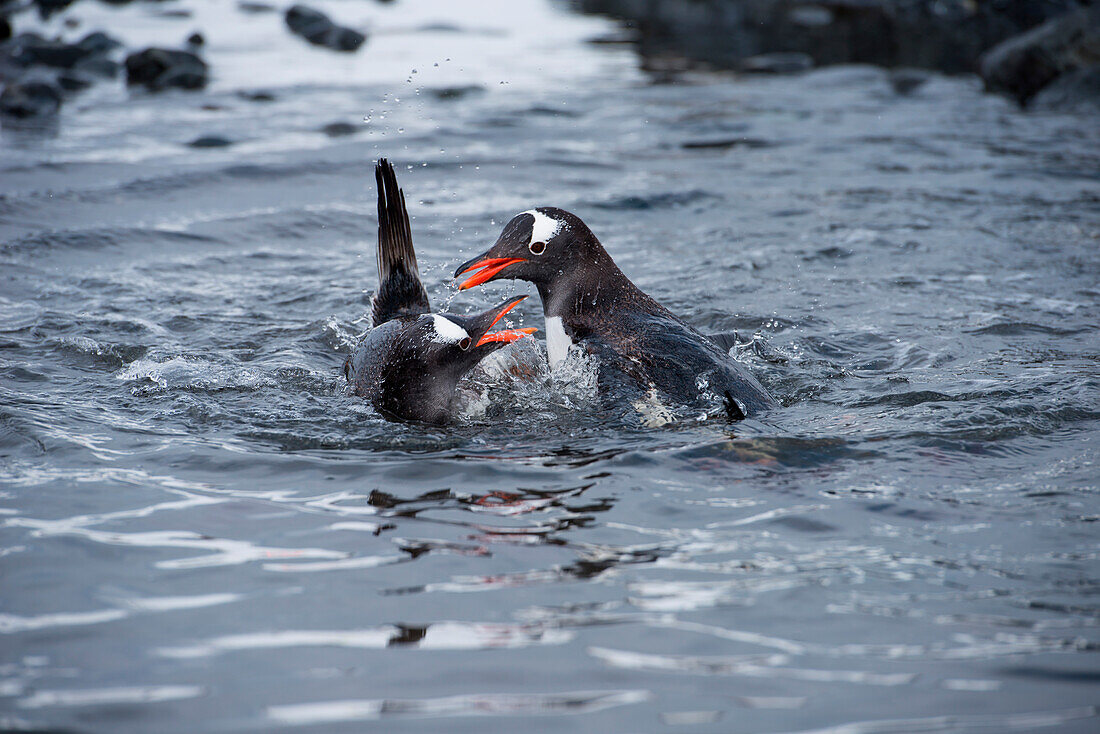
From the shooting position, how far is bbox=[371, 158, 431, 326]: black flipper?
6.30 m

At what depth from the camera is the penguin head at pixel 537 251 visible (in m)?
5.58

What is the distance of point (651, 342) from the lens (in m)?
5.35

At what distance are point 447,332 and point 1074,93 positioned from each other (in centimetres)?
1187

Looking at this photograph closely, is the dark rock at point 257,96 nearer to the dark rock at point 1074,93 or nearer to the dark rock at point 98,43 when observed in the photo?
the dark rock at point 98,43

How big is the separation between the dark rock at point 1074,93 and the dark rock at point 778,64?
4.61 metres

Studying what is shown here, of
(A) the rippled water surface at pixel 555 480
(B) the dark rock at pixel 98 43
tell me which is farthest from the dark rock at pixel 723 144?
(B) the dark rock at pixel 98 43

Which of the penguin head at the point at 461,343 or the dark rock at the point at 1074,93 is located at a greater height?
the dark rock at the point at 1074,93

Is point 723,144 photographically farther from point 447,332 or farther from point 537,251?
point 447,332

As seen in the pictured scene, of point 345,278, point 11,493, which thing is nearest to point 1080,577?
point 11,493

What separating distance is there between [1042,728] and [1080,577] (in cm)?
93

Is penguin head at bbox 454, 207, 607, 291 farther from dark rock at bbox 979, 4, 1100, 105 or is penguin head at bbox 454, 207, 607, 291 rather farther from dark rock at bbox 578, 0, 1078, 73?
dark rock at bbox 578, 0, 1078, 73

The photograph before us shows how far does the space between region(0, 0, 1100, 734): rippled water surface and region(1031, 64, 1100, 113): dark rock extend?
12.5 feet

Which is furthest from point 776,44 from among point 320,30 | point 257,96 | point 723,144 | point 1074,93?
point 257,96

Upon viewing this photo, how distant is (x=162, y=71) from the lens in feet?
53.7
